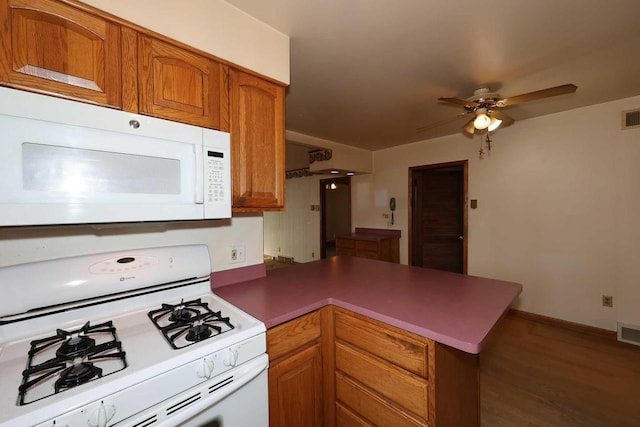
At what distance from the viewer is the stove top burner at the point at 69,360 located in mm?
718

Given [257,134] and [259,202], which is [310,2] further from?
[259,202]

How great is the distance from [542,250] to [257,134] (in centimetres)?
347

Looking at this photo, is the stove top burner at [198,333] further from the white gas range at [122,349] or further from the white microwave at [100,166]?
the white microwave at [100,166]

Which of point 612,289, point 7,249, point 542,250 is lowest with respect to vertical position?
point 612,289

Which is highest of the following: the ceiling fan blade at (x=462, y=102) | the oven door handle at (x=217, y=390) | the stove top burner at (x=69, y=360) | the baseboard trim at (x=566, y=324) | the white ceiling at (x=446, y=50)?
the white ceiling at (x=446, y=50)

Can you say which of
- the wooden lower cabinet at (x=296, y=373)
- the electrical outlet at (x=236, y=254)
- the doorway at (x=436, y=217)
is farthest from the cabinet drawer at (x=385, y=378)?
the doorway at (x=436, y=217)

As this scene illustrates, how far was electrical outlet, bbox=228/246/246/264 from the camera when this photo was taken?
5.45ft

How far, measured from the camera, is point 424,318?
43.1 inches

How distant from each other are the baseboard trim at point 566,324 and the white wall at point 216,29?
375cm

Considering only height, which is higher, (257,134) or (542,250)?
(257,134)

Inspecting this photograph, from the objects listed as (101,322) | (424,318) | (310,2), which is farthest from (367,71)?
(101,322)

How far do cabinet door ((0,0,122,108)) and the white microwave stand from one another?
0.24 feet

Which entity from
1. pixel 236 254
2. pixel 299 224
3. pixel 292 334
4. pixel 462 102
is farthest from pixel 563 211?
pixel 299 224

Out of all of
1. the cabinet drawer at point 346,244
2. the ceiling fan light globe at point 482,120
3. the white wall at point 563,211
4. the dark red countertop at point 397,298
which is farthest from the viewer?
the cabinet drawer at point 346,244
